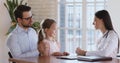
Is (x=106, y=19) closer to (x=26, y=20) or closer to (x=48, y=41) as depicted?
(x=48, y=41)

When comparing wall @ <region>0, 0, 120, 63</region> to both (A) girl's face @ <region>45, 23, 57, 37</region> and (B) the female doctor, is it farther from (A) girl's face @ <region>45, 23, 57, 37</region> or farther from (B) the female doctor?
(B) the female doctor

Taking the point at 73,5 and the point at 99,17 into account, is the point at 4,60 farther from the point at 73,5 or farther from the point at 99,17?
the point at 99,17

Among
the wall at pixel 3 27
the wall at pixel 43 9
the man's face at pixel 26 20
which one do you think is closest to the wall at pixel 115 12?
the wall at pixel 43 9

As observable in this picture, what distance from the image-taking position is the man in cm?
347

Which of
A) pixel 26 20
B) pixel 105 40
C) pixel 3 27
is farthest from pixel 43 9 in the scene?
pixel 105 40

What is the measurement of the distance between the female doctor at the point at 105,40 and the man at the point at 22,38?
2.01ft

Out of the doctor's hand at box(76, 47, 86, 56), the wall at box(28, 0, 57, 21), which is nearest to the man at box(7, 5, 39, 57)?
the doctor's hand at box(76, 47, 86, 56)

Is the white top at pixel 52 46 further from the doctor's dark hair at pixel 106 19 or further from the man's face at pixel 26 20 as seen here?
the doctor's dark hair at pixel 106 19

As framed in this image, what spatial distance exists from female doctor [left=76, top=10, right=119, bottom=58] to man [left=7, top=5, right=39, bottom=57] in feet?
2.01

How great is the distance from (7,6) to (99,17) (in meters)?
2.84

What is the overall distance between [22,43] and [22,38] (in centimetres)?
6

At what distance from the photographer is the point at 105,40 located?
11.4 ft

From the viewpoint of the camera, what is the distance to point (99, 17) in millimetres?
3592

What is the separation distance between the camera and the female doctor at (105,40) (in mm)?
3357
